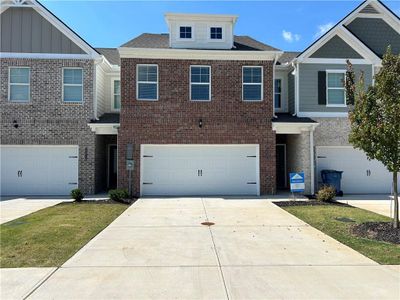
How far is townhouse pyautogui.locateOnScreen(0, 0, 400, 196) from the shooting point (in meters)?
15.1

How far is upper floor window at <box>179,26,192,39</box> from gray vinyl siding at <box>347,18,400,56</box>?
7.96 m

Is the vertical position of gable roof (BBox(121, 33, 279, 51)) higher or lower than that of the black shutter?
higher

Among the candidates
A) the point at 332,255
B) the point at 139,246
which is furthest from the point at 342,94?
the point at 139,246

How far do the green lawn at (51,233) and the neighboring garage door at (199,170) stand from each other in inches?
126

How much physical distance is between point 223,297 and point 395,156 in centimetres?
584

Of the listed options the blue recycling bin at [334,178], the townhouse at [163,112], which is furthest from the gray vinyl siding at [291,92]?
the blue recycling bin at [334,178]

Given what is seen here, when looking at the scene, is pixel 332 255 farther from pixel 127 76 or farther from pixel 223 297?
pixel 127 76

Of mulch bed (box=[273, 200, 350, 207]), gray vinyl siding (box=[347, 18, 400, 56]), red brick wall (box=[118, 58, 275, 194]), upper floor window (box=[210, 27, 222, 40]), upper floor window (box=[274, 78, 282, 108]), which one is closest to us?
mulch bed (box=[273, 200, 350, 207])

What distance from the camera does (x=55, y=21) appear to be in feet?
51.1

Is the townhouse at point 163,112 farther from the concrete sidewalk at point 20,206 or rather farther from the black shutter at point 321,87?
the concrete sidewalk at point 20,206

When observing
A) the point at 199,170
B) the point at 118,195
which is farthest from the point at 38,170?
the point at 199,170

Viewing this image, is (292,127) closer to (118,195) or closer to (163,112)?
(163,112)

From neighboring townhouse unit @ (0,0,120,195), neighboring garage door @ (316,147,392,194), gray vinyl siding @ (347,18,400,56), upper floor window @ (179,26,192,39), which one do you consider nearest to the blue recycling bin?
neighboring garage door @ (316,147,392,194)

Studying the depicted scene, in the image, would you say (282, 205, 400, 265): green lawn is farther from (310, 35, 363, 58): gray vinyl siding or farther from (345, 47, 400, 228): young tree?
(310, 35, 363, 58): gray vinyl siding
